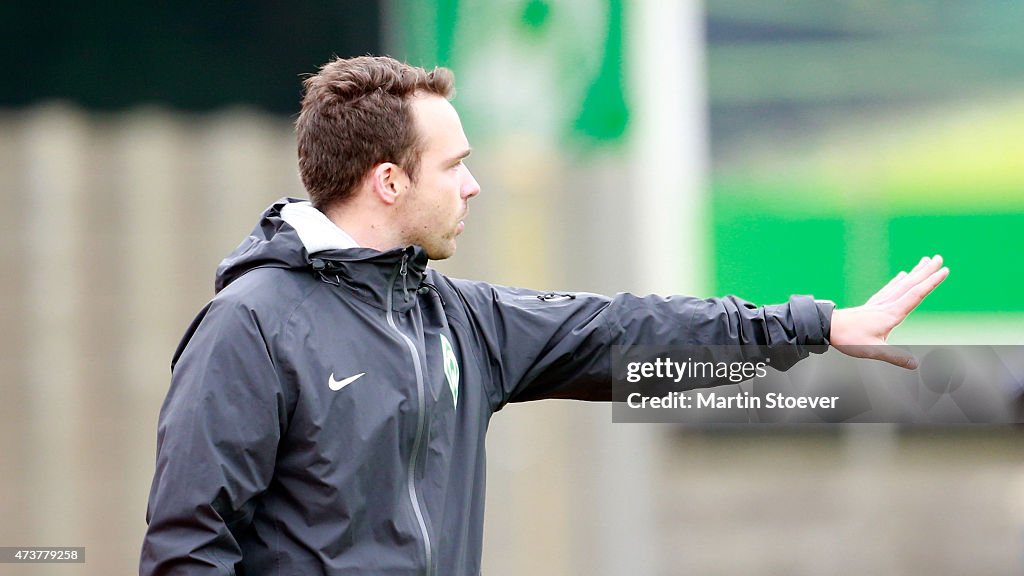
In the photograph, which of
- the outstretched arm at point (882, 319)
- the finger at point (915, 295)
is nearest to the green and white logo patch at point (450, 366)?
the outstretched arm at point (882, 319)

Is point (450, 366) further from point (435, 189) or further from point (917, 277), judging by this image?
point (917, 277)

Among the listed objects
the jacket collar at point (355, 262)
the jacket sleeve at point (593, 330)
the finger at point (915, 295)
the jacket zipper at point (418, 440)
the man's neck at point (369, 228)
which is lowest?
the jacket zipper at point (418, 440)

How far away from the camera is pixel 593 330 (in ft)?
7.88

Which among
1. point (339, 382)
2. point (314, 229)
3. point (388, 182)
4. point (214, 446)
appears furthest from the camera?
point (388, 182)

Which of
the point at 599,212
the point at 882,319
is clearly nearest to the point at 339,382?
the point at 882,319

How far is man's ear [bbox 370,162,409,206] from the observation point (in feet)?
7.17

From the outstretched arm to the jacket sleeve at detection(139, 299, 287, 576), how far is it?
1.09 metres

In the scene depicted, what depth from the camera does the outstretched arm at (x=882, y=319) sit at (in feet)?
7.50

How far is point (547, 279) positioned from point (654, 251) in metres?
0.39

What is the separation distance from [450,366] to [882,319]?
84 centimetres

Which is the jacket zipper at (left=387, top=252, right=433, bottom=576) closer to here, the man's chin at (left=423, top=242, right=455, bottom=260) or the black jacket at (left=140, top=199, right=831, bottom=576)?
the black jacket at (left=140, top=199, right=831, bottom=576)

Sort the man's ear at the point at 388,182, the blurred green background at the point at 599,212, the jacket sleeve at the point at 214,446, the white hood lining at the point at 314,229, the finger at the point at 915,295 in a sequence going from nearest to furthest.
Answer: the jacket sleeve at the point at 214,446 → the white hood lining at the point at 314,229 → the man's ear at the point at 388,182 → the finger at the point at 915,295 → the blurred green background at the point at 599,212

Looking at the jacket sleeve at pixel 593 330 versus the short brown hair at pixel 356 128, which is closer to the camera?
the short brown hair at pixel 356 128

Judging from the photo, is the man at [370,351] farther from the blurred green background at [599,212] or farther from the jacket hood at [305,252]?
the blurred green background at [599,212]
